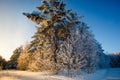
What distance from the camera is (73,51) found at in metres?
29.1

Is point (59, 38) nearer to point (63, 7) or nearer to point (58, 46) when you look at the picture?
point (58, 46)

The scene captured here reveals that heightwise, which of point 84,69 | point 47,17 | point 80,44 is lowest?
point 84,69

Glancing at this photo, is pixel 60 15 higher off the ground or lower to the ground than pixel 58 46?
higher

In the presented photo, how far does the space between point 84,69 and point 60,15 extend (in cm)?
1354

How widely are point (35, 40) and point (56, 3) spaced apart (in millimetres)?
7471

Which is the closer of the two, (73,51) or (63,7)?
(73,51)

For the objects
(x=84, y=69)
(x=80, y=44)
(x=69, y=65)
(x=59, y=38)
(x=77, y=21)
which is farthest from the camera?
(x=84, y=69)

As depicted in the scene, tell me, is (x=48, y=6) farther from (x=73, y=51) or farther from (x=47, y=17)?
(x=73, y=51)

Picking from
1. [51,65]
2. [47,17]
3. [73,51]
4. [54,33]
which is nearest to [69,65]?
[73,51]

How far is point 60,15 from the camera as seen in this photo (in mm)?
32156

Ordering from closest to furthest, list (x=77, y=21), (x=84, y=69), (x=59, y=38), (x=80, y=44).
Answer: (x=80, y=44), (x=59, y=38), (x=77, y=21), (x=84, y=69)

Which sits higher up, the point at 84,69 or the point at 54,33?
the point at 54,33

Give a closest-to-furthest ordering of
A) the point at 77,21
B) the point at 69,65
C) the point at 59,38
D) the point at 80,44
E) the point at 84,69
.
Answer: the point at 69,65 < the point at 80,44 < the point at 59,38 < the point at 77,21 < the point at 84,69

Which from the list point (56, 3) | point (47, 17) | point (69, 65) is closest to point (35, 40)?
point (47, 17)
